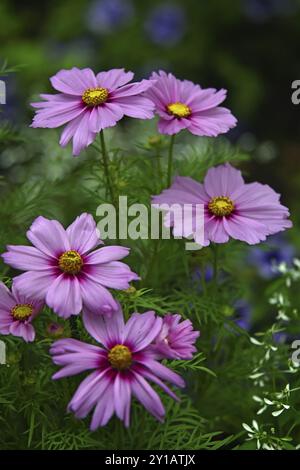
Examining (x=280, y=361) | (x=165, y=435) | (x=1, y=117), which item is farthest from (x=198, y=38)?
(x=165, y=435)

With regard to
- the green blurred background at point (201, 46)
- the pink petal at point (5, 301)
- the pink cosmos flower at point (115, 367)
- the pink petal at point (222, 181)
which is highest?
the green blurred background at point (201, 46)

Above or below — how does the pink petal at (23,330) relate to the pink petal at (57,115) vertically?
below

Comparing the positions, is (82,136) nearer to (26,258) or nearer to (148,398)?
(26,258)

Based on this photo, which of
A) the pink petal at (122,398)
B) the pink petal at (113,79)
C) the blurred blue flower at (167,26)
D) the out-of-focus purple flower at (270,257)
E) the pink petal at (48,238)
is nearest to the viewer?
the pink petal at (122,398)

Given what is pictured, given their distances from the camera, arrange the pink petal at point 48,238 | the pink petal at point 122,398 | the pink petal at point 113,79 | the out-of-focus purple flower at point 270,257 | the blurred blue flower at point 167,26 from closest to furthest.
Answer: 1. the pink petal at point 122,398
2. the pink petal at point 48,238
3. the pink petal at point 113,79
4. the out-of-focus purple flower at point 270,257
5. the blurred blue flower at point 167,26

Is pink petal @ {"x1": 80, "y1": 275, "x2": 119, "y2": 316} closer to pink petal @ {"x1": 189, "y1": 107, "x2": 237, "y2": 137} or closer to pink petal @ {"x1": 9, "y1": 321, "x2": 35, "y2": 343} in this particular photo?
pink petal @ {"x1": 9, "y1": 321, "x2": 35, "y2": 343}

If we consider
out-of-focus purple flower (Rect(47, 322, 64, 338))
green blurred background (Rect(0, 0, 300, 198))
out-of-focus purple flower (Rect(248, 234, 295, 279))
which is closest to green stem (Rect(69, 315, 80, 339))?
out-of-focus purple flower (Rect(47, 322, 64, 338))

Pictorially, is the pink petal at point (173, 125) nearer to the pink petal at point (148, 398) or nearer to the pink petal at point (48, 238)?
the pink petal at point (48, 238)

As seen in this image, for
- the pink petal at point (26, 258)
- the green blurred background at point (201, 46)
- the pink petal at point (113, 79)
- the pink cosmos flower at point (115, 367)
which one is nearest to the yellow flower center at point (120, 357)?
the pink cosmos flower at point (115, 367)
